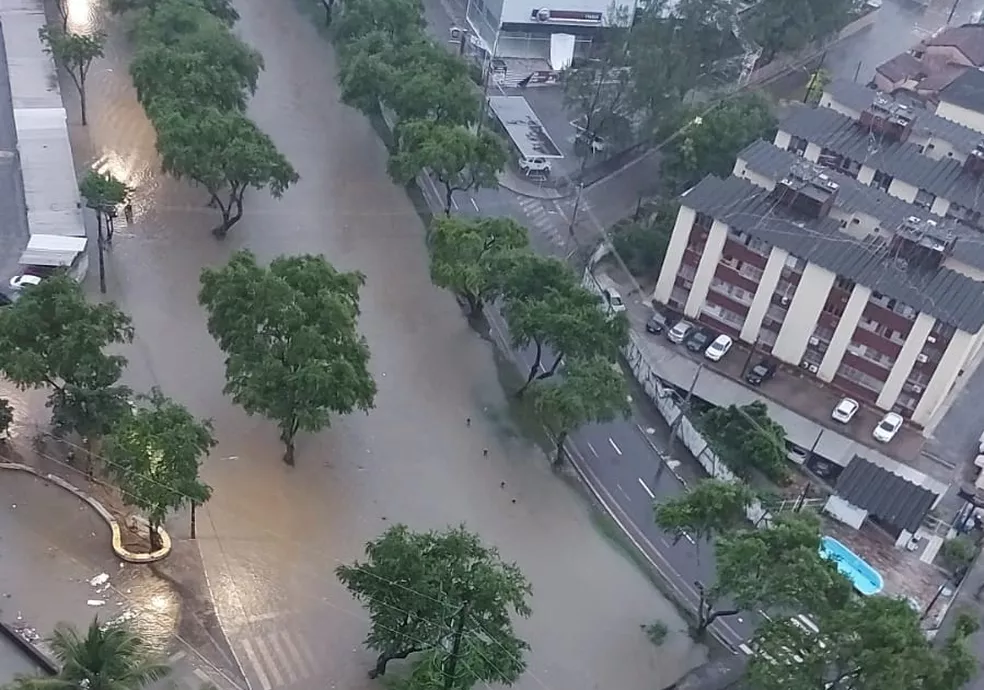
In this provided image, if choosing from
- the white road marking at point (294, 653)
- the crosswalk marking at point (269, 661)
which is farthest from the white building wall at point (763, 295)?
the crosswalk marking at point (269, 661)

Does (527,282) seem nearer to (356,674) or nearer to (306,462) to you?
(306,462)

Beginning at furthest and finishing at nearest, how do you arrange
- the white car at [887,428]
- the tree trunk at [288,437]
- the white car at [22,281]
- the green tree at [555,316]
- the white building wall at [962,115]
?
the white building wall at [962,115] → the white car at [887,428] → the white car at [22,281] → the green tree at [555,316] → the tree trunk at [288,437]

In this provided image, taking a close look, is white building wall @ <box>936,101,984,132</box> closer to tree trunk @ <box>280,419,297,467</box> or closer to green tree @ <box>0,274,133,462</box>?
tree trunk @ <box>280,419,297,467</box>

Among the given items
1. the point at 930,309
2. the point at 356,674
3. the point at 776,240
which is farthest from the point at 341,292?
the point at 930,309

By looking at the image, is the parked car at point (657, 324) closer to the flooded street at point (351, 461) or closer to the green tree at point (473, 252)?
the green tree at point (473, 252)

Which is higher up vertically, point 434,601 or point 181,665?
point 434,601

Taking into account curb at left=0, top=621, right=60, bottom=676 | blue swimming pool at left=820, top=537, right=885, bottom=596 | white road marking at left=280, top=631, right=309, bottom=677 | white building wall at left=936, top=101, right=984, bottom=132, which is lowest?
blue swimming pool at left=820, top=537, right=885, bottom=596

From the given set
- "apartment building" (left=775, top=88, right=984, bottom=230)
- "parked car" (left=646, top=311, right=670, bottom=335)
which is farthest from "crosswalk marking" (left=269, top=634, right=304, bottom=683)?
"apartment building" (left=775, top=88, right=984, bottom=230)
